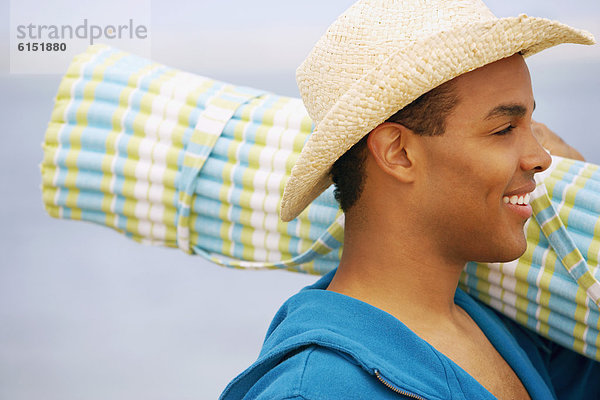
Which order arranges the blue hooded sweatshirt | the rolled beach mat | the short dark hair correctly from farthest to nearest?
the rolled beach mat
the short dark hair
the blue hooded sweatshirt

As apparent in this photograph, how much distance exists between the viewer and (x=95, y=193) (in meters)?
1.63

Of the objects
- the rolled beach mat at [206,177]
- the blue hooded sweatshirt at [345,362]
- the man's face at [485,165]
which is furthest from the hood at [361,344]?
the rolled beach mat at [206,177]

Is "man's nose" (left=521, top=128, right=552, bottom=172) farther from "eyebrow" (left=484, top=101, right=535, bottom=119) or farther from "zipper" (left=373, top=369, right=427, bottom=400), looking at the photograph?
"zipper" (left=373, top=369, right=427, bottom=400)

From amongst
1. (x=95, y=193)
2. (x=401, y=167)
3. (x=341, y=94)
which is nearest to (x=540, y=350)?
(x=401, y=167)

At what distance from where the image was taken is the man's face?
112 cm

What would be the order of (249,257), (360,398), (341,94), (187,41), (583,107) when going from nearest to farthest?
(360,398) → (341,94) → (249,257) → (583,107) → (187,41)

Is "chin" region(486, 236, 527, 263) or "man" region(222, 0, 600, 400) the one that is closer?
"man" region(222, 0, 600, 400)

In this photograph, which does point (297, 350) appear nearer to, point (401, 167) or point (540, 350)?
point (401, 167)

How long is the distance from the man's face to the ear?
0.09ft

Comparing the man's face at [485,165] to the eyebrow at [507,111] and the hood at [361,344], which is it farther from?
the hood at [361,344]

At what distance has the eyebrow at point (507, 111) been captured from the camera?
44.3 inches

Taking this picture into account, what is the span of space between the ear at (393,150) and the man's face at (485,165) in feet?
0.09

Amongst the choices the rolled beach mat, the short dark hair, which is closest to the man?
the short dark hair

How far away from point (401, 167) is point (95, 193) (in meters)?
0.79
